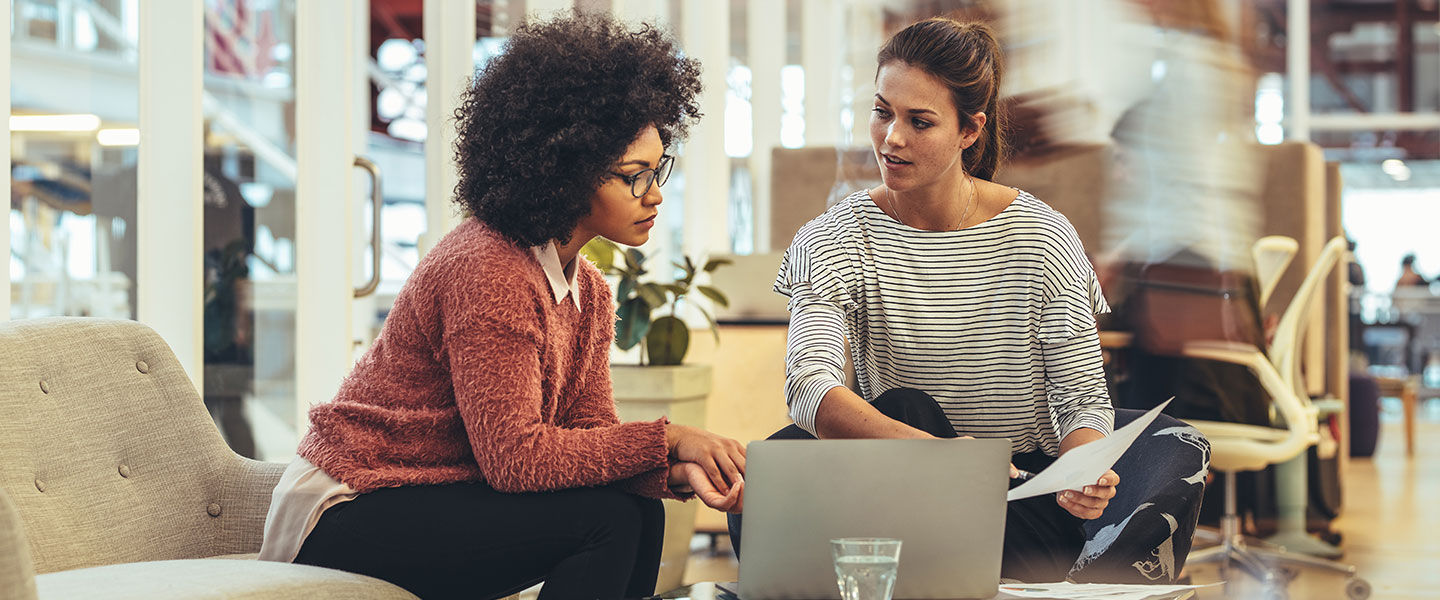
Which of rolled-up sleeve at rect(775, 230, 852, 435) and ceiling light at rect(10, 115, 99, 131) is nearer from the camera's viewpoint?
rolled-up sleeve at rect(775, 230, 852, 435)

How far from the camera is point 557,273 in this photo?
161cm

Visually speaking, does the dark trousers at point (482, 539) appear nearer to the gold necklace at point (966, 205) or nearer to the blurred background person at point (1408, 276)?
the gold necklace at point (966, 205)

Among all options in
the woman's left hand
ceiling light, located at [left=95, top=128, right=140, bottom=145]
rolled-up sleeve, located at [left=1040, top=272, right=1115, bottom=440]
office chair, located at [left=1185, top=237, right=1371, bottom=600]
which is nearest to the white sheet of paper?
the woman's left hand

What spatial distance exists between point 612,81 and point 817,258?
426 mm

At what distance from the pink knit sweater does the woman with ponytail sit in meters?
0.35

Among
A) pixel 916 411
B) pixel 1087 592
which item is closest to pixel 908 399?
pixel 916 411

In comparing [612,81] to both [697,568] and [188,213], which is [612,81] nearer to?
[188,213]

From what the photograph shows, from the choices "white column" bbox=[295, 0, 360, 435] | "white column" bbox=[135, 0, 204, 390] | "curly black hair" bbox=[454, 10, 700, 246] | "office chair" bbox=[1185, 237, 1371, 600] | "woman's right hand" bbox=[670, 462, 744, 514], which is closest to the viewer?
"woman's right hand" bbox=[670, 462, 744, 514]

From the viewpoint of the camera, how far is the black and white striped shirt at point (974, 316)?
1788mm

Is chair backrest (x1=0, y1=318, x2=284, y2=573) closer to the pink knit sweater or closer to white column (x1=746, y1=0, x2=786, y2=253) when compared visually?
the pink knit sweater

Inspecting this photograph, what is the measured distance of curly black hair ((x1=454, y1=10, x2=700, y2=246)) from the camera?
1549 mm

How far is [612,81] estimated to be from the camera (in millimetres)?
1598

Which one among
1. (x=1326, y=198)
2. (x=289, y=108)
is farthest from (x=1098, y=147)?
(x=289, y=108)

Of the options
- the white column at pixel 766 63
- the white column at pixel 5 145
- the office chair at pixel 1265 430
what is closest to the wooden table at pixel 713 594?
the white column at pixel 5 145
